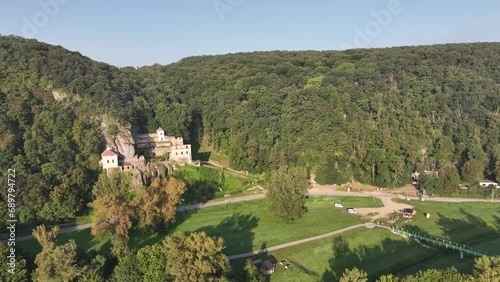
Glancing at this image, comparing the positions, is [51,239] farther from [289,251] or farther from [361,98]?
[361,98]

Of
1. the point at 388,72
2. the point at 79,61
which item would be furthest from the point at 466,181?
the point at 79,61

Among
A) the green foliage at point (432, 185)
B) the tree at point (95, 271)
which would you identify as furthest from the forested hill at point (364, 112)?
the tree at point (95, 271)

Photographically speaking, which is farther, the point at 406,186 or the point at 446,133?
the point at 446,133

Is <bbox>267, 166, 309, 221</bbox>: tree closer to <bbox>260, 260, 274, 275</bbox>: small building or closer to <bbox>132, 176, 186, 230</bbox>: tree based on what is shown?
<bbox>132, 176, 186, 230</bbox>: tree

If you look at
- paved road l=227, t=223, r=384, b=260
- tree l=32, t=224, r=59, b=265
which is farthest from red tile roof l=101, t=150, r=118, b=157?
paved road l=227, t=223, r=384, b=260

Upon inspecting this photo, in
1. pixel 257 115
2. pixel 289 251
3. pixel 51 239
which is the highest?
pixel 257 115

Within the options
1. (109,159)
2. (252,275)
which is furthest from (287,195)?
(109,159)
